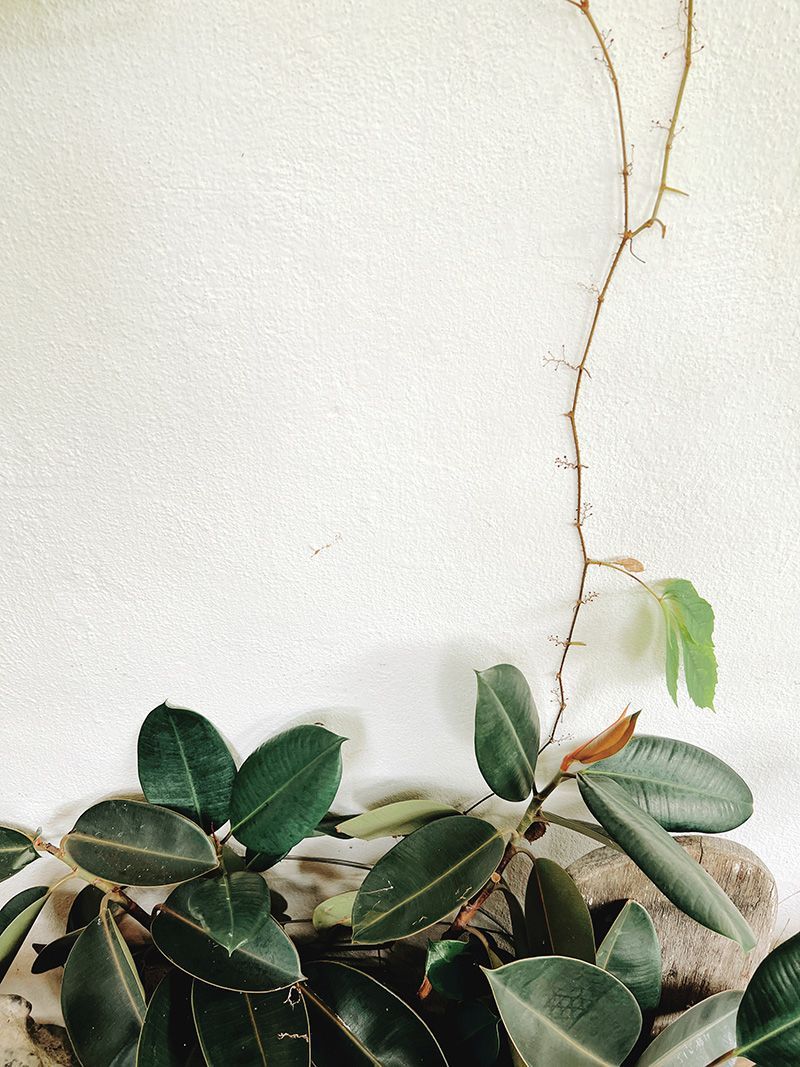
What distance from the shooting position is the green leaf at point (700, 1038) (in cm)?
71

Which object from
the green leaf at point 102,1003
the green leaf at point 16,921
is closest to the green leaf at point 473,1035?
the green leaf at point 102,1003

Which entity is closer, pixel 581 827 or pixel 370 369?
pixel 370 369

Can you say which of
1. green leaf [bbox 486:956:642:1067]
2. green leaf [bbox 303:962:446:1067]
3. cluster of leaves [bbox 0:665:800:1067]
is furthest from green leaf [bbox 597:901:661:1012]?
green leaf [bbox 303:962:446:1067]

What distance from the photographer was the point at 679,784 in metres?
0.79

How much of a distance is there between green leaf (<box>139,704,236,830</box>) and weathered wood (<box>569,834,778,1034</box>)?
0.46 meters

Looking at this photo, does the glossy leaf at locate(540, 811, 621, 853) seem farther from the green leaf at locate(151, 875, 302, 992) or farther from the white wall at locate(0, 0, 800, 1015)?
the green leaf at locate(151, 875, 302, 992)

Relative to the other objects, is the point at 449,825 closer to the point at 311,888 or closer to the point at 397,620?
the point at 397,620

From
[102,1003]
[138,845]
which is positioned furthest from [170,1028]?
[138,845]

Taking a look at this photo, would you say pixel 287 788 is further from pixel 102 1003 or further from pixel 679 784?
pixel 679 784

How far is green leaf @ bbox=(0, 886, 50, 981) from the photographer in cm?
74

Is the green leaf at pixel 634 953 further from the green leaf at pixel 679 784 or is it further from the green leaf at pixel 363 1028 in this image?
the green leaf at pixel 363 1028

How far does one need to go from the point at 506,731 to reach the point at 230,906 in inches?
13.1

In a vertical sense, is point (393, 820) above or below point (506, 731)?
below

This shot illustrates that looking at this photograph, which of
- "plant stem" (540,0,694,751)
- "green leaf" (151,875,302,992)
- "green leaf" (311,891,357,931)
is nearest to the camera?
"plant stem" (540,0,694,751)
